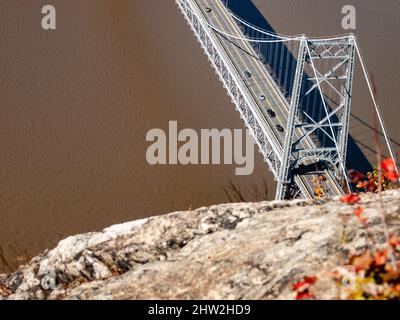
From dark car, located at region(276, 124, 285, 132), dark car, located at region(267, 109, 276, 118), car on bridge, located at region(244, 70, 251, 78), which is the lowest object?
dark car, located at region(276, 124, 285, 132)

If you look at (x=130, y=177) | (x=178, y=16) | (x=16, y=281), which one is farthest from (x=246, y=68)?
(x=16, y=281)

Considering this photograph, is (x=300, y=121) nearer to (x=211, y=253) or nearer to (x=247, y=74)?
(x=247, y=74)

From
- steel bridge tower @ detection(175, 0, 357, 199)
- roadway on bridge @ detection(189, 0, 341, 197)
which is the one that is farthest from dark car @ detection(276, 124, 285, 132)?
steel bridge tower @ detection(175, 0, 357, 199)

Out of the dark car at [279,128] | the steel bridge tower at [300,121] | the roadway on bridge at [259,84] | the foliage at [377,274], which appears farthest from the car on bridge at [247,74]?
the foliage at [377,274]

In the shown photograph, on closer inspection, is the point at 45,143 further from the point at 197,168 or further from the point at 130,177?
the point at 197,168

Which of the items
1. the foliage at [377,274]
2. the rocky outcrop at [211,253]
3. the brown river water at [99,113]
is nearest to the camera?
the foliage at [377,274]

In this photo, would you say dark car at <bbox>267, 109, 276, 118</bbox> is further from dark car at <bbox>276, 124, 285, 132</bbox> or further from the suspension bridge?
dark car at <bbox>276, 124, 285, 132</bbox>

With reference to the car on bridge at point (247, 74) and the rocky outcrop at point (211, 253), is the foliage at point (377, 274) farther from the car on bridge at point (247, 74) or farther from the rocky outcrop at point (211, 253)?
the car on bridge at point (247, 74)
